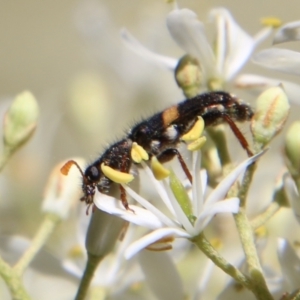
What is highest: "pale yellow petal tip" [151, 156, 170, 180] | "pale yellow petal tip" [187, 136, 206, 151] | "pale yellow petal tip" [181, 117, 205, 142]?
"pale yellow petal tip" [181, 117, 205, 142]

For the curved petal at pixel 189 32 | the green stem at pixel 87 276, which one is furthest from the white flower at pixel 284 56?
the green stem at pixel 87 276

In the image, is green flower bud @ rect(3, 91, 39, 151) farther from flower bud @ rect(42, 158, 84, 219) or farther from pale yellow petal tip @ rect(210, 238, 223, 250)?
pale yellow petal tip @ rect(210, 238, 223, 250)

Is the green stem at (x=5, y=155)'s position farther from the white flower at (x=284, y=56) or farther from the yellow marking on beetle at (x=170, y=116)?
the white flower at (x=284, y=56)

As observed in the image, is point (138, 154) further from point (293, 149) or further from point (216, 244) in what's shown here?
point (216, 244)

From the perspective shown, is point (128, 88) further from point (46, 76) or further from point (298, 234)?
point (46, 76)

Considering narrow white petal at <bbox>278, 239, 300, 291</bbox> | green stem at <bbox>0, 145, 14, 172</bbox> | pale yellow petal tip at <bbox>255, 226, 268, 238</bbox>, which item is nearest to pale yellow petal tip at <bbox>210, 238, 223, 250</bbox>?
pale yellow petal tip at <bbox>255, 226, 268, 238</bbox>
